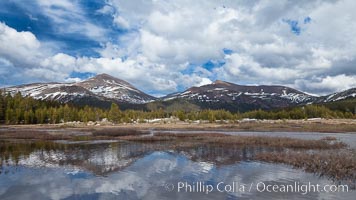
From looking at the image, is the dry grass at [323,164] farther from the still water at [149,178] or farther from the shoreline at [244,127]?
the shoreline at [244,127]

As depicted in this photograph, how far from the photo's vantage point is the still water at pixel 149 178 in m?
21.6

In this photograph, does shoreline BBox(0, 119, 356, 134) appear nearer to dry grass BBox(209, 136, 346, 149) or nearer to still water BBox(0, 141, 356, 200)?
dry grass BBox(209, 136, 346, 149)

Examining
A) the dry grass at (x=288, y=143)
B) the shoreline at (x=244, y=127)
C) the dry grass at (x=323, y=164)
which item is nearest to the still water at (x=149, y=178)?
the dry grass at (x=323, y=164)

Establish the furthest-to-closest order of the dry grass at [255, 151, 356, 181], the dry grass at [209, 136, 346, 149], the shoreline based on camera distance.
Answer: the shoreline → the dry grass at [209, 136, 346, 149] → the dry grass at [255, 151, 356, 181]

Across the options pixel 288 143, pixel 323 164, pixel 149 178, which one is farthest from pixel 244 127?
pixel 149 178

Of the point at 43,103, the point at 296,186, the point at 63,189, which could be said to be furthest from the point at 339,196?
the point at 43,103

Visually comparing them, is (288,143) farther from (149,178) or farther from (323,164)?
(149,178)

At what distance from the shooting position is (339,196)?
20469 mm

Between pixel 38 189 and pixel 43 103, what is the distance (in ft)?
565

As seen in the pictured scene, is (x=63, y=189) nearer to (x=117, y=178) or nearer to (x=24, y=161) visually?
(x=117, y=178)

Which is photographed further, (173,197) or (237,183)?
(237,183)

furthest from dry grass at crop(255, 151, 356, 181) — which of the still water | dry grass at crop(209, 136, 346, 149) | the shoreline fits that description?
the shoreline

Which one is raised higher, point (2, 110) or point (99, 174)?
point (2, 110)

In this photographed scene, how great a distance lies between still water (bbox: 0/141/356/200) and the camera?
21.6m
